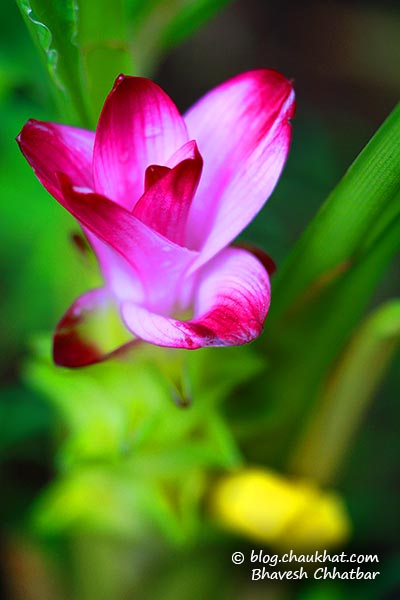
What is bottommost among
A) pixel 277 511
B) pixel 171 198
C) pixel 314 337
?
pixel 277 511

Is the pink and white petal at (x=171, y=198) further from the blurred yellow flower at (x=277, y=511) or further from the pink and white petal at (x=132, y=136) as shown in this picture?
the blurred yellow flower at (x=277, y=511)

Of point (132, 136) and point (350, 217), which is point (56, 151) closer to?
point (132, 136)

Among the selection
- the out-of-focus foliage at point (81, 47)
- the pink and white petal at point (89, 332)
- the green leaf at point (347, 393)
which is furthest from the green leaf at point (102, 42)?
the green leaf at point (347, 393)

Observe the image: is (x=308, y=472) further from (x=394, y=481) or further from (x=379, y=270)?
(x=394, y=481)

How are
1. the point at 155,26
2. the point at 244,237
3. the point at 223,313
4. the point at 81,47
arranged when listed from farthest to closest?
1. the point at 244,237
2. the point at 155,26
3. the point at 81,47
4. the point at 223,313

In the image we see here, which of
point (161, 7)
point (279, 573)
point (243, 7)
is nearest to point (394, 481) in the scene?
point (279, 573)

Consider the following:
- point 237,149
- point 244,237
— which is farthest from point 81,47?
point 244,237
